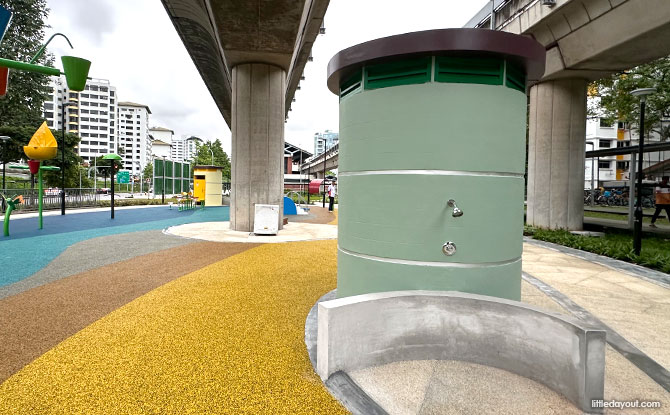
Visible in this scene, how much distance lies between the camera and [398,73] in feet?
13.0

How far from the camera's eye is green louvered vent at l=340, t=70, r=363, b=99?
434cm

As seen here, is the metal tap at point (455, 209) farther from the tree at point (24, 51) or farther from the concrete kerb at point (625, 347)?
the tree at point (24, 51)

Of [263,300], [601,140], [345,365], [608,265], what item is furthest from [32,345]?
[601,140]

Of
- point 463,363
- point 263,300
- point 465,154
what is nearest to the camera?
point 463,363

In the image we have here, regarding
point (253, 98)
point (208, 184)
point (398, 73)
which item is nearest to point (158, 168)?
point (208, 184)

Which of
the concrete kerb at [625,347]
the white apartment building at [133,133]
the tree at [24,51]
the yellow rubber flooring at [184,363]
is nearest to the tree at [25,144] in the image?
the tree at [24,51]

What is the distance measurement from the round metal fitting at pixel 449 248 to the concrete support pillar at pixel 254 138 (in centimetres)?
1129

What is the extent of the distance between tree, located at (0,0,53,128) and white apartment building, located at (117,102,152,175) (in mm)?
113231

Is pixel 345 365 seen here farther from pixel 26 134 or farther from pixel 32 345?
pixel 26 134

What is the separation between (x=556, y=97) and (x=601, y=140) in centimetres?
6181

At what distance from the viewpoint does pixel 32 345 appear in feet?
12.6

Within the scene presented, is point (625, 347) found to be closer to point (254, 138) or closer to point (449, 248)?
point (449, 248)

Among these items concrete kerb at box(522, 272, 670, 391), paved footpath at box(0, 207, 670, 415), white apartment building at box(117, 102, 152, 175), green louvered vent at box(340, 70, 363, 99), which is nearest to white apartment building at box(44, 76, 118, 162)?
white apartment building at box(117, 102, 152, 175)

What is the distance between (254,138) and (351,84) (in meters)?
10.2
